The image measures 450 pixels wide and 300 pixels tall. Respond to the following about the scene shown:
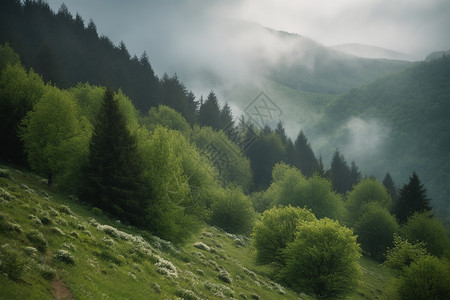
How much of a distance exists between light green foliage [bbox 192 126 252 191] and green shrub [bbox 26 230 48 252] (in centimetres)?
7294

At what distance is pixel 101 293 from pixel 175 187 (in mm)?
23280

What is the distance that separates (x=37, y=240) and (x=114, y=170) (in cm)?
2021

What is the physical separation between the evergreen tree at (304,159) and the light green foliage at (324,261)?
308 ft

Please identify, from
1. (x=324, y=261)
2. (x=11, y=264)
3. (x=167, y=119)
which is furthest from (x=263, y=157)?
(x=11, y=264)

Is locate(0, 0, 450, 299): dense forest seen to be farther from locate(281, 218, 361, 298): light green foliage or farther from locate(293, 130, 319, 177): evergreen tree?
locate(293, 130, 319, 177): evergreen tree

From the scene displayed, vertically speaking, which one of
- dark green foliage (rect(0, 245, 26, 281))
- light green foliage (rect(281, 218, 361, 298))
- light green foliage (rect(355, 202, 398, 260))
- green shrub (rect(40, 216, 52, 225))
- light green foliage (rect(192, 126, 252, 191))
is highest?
light green foliage (rect(192, 126, 252, 191))

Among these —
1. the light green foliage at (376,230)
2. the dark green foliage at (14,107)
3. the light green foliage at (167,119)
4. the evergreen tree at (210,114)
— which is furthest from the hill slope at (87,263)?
the evergreen tree at (210,114)

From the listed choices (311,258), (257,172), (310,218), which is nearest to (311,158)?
(257,172)

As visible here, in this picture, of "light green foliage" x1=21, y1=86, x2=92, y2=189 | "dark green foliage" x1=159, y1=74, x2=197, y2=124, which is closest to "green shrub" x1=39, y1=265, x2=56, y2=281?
"light green foliage" x1=21, y1=86, x2=92, y2=189

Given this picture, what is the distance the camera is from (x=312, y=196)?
3187 inches

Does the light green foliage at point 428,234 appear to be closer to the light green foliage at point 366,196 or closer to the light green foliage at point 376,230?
the light green foliage at point 376,230

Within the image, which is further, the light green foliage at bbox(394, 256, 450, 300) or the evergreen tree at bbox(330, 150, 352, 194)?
the evergreen tree at bbox(330, 150, 352, 194)

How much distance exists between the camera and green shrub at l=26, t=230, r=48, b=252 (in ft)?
54.0

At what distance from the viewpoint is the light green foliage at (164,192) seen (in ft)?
117
